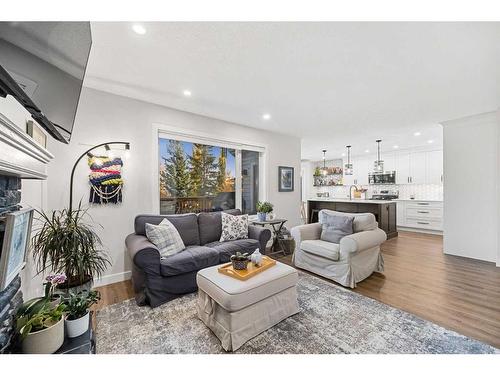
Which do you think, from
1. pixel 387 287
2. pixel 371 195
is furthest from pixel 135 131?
pixel 371 195

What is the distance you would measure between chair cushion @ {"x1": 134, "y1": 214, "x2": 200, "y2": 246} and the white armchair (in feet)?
5.05

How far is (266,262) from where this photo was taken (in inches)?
86.4

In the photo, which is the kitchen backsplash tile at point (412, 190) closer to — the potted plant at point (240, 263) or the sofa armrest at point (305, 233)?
the sofa armrest at point (305, 233)

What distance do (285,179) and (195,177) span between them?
220cm

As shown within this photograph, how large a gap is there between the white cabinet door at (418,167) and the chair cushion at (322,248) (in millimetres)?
5324

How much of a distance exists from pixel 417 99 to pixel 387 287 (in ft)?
8.63

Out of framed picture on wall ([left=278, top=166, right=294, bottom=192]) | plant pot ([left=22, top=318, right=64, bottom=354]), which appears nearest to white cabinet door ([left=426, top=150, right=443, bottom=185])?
framed picture on wall ([left=278, top=166, right=294, bottom=192])

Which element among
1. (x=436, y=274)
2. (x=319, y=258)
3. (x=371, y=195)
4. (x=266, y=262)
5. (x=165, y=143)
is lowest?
(x=436, y=274)

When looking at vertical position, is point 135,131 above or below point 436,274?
above

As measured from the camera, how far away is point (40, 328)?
4.02 ft

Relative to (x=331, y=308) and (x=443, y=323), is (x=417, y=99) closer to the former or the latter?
(x=443, y=323)

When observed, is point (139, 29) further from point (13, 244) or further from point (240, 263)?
point (240, 263)

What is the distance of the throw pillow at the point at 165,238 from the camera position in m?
2.57

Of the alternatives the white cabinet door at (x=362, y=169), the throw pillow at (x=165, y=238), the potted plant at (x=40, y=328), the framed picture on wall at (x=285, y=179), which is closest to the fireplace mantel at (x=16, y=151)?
the potted plant at (x=40, y=328)
